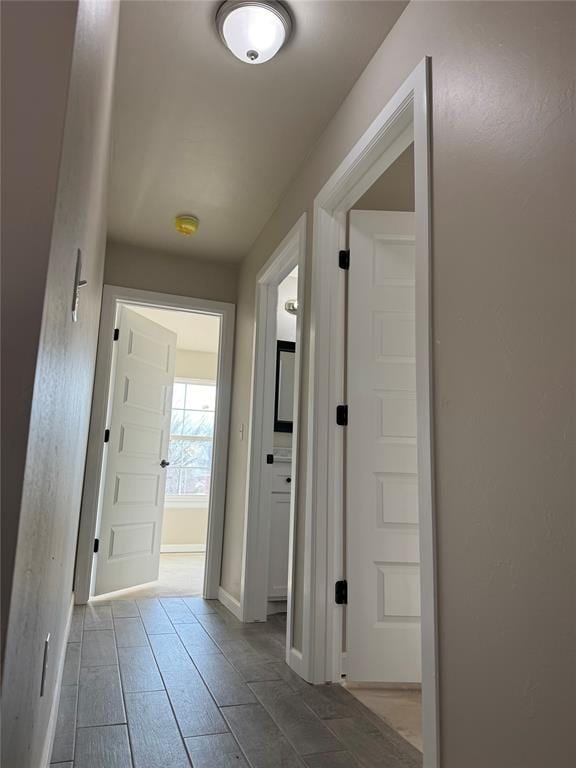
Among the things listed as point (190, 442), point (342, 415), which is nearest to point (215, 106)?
point (342, 415)

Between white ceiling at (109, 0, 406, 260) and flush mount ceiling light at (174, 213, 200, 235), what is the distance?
1.9 inches

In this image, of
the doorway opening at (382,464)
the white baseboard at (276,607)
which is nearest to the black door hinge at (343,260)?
the doorway opening at (382,464)

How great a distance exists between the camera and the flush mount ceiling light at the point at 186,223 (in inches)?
127

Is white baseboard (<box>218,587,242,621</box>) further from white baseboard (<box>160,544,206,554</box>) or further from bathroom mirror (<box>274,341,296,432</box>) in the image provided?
white baseboard (<box>160,544,206,554</box>)

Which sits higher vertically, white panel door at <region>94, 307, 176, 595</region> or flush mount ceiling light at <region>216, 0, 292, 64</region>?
flush mount ceiling light at <region>216, 0, 292, 64</region>

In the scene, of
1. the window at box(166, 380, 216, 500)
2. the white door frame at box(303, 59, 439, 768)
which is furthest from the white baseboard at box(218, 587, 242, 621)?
the window at box(166, 380, 216, 500)

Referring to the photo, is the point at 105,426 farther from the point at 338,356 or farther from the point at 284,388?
the point at 338,356

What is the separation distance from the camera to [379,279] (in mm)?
2373

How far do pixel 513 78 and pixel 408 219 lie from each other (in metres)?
1.26

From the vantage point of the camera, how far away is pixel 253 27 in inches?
71.7

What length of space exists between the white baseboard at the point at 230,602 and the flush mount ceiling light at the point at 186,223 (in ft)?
7.34

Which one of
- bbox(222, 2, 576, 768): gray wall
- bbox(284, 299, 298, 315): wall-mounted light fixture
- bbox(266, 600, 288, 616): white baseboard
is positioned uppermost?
bbox(284, 299, 298, 315): wall-mounted light fixture

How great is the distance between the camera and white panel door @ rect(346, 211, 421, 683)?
6.95ft

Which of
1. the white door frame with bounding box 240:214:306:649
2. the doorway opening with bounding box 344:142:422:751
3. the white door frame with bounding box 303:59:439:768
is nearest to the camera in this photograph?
the white door frame with bounding box 303:59:439:768
